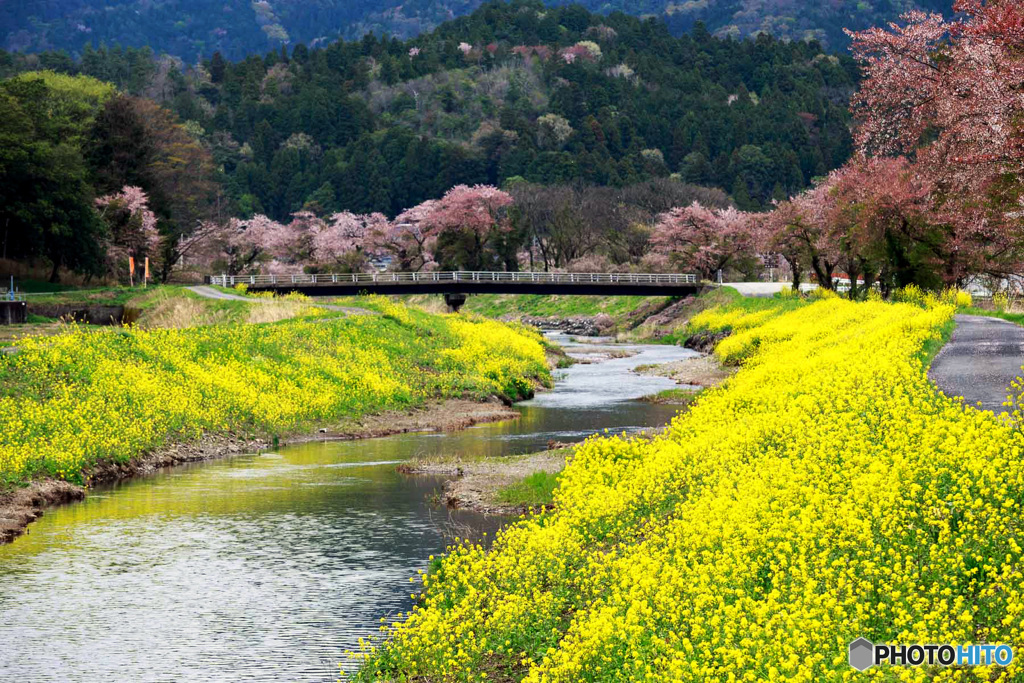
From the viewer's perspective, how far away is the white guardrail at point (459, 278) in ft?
318

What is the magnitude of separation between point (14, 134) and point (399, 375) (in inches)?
1525

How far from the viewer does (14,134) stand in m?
70.9

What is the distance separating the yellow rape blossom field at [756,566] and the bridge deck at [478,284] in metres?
75.0

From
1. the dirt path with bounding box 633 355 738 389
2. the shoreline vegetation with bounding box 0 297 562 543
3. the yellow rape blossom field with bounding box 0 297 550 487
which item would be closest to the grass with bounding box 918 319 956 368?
the dirt path with bounding box 633 355 738 389

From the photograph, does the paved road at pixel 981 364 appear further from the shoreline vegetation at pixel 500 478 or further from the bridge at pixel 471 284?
the bridge at pixel 471 284

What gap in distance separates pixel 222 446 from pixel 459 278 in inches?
2644

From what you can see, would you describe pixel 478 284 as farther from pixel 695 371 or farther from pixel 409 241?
pixel 695 371

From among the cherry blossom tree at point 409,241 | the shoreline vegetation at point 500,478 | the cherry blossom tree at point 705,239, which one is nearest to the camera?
the shoreline vegetation at point 500,478

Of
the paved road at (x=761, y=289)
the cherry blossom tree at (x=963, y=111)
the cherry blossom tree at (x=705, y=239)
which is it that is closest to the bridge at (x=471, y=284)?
the paved road at (x=761, y=289)

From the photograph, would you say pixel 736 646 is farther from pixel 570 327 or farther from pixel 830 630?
pixel 570 327

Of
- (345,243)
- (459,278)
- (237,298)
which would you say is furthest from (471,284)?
(345,243)

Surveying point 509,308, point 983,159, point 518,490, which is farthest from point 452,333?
point 509,308

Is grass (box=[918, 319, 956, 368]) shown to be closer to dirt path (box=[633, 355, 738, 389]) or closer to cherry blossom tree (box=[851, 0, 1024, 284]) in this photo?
cherry blossom tree (box=[851, 0, 1024, 284])

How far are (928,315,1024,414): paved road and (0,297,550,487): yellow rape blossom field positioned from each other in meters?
18.5
